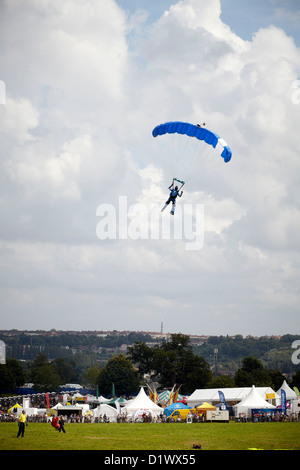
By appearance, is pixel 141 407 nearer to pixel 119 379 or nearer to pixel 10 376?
pixel 119 379

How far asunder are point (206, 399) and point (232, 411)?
16.2ft

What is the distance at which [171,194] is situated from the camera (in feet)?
103

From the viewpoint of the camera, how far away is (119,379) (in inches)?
3878

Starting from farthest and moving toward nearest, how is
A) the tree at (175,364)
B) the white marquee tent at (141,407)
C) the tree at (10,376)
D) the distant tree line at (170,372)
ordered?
the tree at (10,376) < the tree at (175,364) < the distant tree line at (170,372) < the white marquee tent at (141,407)

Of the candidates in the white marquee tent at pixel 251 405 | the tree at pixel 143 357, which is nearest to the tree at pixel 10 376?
the tree at pixel 143 357

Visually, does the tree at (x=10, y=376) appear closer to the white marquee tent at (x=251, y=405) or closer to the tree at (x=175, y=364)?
the tree at (x=175, y=364)

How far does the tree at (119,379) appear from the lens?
98125 millimetres

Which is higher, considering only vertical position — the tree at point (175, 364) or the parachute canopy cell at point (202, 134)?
the parachute canopy cell at point (202, 134)

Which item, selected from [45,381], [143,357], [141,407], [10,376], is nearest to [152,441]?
[141,407]

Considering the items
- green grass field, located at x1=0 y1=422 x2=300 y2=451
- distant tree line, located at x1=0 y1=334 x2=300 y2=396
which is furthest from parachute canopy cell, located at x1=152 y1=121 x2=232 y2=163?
distant tree line, located at x1=0 y1=334 x2=300 y2=396

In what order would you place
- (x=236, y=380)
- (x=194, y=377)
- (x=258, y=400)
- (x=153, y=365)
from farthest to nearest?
(x=153, y=365)
(x=194, y=377)
(x=236, y=380)
(x=258, y=400)
